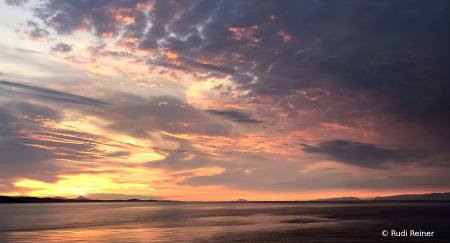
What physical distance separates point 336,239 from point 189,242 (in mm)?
18239

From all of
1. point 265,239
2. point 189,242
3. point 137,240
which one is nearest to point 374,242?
point 265,239

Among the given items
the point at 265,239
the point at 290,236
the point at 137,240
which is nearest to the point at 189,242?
the point at 137,240

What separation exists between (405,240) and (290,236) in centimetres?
1385

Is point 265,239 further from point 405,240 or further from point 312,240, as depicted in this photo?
point 405,240

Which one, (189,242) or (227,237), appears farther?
(227,237)

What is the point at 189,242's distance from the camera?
34.8m

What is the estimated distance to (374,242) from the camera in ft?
115

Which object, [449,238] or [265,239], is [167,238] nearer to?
[265,239]

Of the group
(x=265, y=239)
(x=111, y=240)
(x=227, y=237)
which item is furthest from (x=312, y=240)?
(x=111, y=240)

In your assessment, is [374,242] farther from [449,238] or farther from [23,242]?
[23,242]

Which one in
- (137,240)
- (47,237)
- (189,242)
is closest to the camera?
(189,242)

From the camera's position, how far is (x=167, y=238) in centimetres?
3822

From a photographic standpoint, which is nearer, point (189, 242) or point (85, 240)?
point (189, 242)

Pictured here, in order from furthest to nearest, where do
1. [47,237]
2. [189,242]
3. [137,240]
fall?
[47,237] → [137,240] → [189,242]
